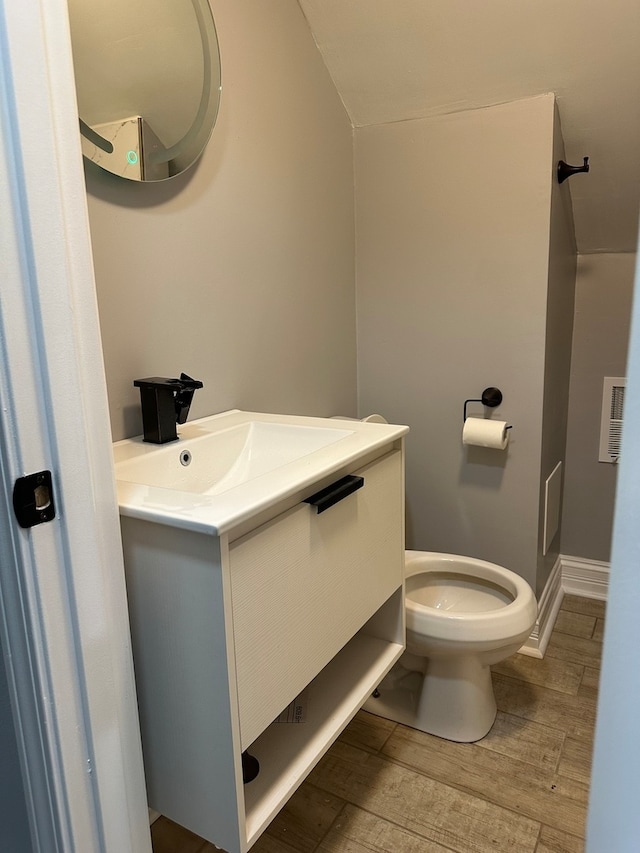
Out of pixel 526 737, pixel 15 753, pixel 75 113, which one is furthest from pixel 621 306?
pixel 15 753

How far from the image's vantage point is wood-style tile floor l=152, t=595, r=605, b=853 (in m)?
1.33

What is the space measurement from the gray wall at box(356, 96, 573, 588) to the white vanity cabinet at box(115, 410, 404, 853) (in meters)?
0.97

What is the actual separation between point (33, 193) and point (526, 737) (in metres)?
1.73

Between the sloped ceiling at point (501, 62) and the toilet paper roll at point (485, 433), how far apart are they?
2.82ft

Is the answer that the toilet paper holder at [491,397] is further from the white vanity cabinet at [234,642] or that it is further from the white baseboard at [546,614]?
the white vanity cabinet at [234,642]

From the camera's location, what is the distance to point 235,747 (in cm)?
88

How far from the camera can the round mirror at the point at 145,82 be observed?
113cm

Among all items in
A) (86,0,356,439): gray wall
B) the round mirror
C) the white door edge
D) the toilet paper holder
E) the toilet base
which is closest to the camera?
the white door edge

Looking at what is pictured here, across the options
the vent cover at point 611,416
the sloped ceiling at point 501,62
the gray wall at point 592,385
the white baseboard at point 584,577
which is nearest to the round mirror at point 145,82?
the sloped ceiling at point 501,62

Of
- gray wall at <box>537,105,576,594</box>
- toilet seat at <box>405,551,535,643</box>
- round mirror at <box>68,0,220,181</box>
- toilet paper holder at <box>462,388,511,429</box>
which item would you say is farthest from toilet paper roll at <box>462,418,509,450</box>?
round mirror at <box>68,0,220,181</box>

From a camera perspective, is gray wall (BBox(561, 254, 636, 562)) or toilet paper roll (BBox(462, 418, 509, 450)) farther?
gray wall (BBox(561, 254, 636, 562))

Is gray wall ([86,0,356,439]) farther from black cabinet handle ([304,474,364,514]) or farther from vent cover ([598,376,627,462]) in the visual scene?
vent cover ([598,376,627,462])

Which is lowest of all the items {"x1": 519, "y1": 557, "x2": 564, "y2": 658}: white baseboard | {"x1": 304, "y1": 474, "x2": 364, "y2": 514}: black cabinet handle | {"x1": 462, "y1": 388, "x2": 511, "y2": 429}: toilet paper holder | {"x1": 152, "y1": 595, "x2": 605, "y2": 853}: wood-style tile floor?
{"x1": 152, "y1": 595, "x2": 605, "y2": 853}: wood-style tile floor

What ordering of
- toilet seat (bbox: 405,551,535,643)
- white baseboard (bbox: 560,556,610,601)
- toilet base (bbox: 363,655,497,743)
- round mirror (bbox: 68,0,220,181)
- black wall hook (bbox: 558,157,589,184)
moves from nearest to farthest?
round mirror (bbox: 68,0,220,181) < toilet seat (bbox: 405,551,535,643) < toilet base (bbox: 363,655,497,743) < black wall hook (bbox: 558,157,589,184) < white baseboard (bbox: 560,556,610,601)
